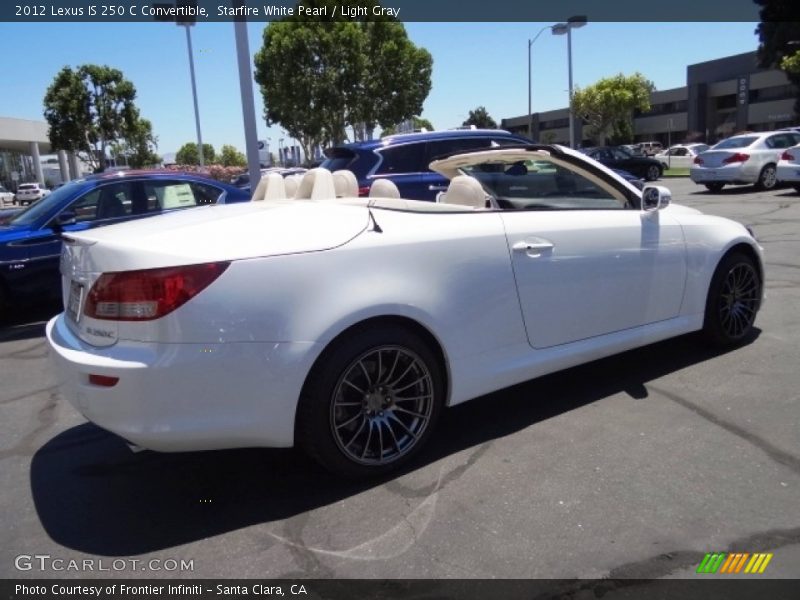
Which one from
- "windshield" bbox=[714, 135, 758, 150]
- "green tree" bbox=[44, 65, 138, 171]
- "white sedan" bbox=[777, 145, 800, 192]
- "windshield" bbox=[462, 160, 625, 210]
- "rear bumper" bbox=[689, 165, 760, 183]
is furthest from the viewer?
"green tree" bbox=[44, 65, 138, 171]

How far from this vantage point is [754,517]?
9.17 ft

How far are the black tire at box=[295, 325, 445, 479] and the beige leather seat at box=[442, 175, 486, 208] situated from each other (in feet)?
3.43

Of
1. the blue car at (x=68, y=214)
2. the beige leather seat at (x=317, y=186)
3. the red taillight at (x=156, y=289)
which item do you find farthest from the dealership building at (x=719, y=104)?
the red taillight at (x=156, y=289)

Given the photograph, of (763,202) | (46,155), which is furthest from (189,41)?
(46,155)

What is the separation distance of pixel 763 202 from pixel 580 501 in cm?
1462

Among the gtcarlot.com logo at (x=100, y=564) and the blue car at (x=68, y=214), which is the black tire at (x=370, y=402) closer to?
the gtcarlot.com logo at (x=100, y=564)

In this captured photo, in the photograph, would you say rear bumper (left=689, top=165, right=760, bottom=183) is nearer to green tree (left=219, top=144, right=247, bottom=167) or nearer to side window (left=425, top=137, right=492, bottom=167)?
side window (left=425, top=137, right=492, bottom=167)

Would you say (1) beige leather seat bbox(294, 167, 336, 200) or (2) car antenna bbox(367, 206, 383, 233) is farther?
(1) beige leather seat bbox(294, 167, 336, 200)

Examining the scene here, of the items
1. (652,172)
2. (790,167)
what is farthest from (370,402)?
(652,172)

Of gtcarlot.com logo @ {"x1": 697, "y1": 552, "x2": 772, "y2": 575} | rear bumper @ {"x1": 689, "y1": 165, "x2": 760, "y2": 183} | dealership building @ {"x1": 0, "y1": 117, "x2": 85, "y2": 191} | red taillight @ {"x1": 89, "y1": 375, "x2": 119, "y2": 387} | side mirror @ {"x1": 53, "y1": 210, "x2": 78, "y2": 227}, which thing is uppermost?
dealership building @ {"x1": 0, "y1": 117, "x2": 85, "y2": 191}

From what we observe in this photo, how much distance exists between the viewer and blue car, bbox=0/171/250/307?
6.88 meters

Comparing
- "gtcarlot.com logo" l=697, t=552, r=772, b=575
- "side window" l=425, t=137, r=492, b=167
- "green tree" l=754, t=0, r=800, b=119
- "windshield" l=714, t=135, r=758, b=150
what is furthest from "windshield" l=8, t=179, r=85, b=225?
"green tree" l=754, t=0, r=800, b=119

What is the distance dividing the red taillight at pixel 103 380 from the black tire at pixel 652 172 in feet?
89.9
